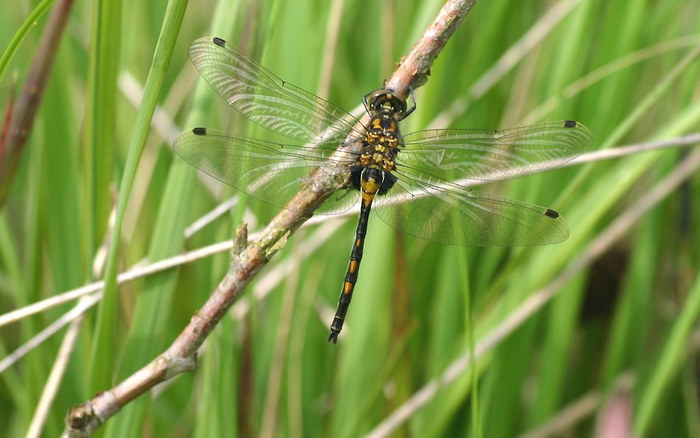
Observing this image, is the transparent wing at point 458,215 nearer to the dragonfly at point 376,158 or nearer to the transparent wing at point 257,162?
the dragonfly at point 376,158

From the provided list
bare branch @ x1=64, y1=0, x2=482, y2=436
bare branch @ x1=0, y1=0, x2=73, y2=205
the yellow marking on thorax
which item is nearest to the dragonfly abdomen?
the yellow marking on thorax

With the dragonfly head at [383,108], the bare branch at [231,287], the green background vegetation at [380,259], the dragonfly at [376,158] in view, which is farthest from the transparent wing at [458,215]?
the bare branch at [231,287]

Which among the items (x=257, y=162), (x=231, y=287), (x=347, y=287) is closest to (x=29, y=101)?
(x=257, y=162)

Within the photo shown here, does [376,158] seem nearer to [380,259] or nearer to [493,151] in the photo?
[493,151]

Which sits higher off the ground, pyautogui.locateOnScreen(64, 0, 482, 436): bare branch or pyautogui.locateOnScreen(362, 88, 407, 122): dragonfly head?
pyautogui.locateOnScreen(362, 88, 407, 122): dragonfly head

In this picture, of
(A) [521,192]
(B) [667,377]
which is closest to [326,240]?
(A) [521,192]

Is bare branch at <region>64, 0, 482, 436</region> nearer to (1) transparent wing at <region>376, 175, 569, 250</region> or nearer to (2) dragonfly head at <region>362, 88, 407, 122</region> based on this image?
(2) dragonfly head at <region>362, 88, 407, 122</region>
